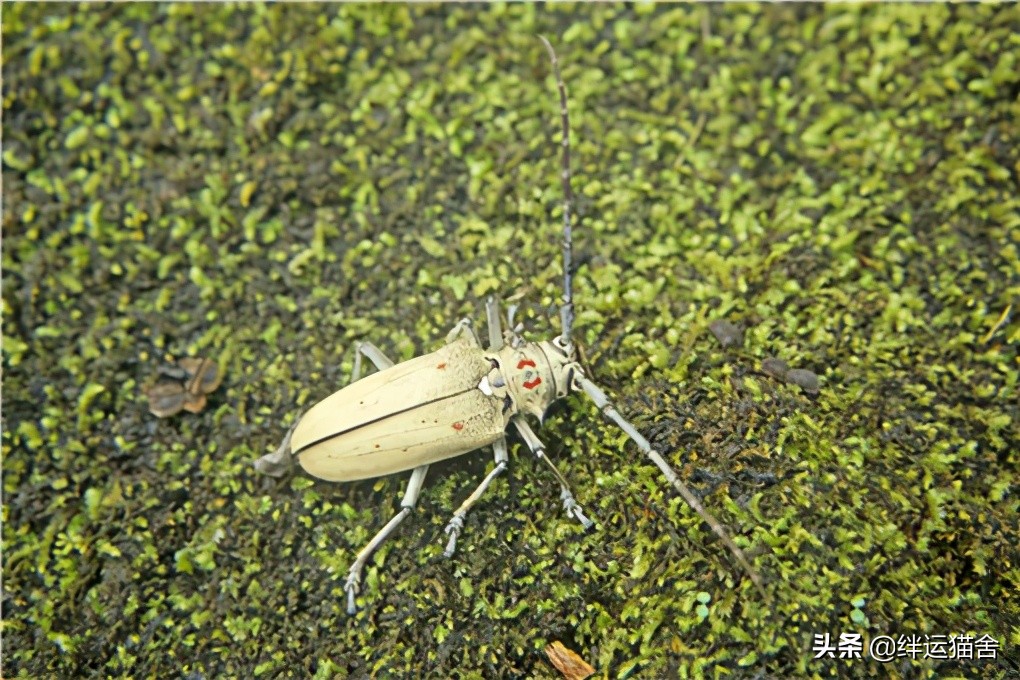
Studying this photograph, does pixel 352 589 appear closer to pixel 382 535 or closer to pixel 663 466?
pixel 382 535

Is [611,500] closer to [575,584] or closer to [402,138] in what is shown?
[575,584]

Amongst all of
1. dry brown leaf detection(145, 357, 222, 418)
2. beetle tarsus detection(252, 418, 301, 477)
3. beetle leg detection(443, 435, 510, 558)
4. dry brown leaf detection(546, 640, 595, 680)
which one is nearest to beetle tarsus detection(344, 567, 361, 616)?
beetle leg detection(443, 435, 510, 558)

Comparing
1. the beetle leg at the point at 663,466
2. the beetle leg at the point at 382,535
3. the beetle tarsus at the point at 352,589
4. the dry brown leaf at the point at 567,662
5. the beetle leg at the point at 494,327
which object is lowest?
the dry brown leaf at the point at 567,662

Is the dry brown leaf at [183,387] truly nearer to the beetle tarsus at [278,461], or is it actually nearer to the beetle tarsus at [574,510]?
the beetle tarsus at [278,461]

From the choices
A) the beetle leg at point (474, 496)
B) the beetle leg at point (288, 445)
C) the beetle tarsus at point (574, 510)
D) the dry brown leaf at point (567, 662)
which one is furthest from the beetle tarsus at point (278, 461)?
the dry brown leaf at point (567, 662)

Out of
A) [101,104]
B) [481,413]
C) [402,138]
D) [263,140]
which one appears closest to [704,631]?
[481,413]

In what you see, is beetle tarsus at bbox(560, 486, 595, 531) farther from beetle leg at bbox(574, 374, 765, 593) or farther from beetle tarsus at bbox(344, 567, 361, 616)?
beetle tarsus at bbox(344, 567, 361, 616)
